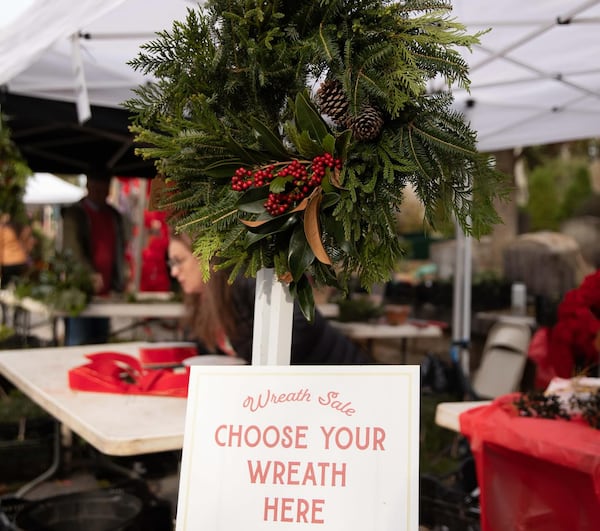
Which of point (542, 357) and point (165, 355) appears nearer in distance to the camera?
point (165, 355)

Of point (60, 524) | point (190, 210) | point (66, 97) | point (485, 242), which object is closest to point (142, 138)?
point (190, 210)

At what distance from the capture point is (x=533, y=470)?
5.54ft

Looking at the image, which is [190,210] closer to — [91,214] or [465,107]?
[465,107]

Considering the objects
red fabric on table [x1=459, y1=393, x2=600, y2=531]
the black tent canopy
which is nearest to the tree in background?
the black tent canopy

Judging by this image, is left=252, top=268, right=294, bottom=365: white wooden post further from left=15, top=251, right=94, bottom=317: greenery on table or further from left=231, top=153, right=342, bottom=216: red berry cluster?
left=15, top=251, right=94, bottom=317: greenery on table

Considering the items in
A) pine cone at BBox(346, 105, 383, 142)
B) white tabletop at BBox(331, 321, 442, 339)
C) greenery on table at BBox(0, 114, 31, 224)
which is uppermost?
greenery on table at BBox(0, 114, 31, 224)

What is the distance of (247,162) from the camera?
3.65 feet

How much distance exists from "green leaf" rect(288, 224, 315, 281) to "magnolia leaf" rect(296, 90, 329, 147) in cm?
16

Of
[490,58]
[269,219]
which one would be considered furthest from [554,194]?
[269,219]

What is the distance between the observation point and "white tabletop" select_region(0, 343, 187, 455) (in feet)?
5.25

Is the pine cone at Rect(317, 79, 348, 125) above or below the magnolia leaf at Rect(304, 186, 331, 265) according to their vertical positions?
above

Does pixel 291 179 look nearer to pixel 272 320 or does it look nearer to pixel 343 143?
pixel 343 143

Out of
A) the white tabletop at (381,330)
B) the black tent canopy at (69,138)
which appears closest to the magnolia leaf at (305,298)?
the black tent canopy at (69,138)

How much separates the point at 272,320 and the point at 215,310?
3.84ft
